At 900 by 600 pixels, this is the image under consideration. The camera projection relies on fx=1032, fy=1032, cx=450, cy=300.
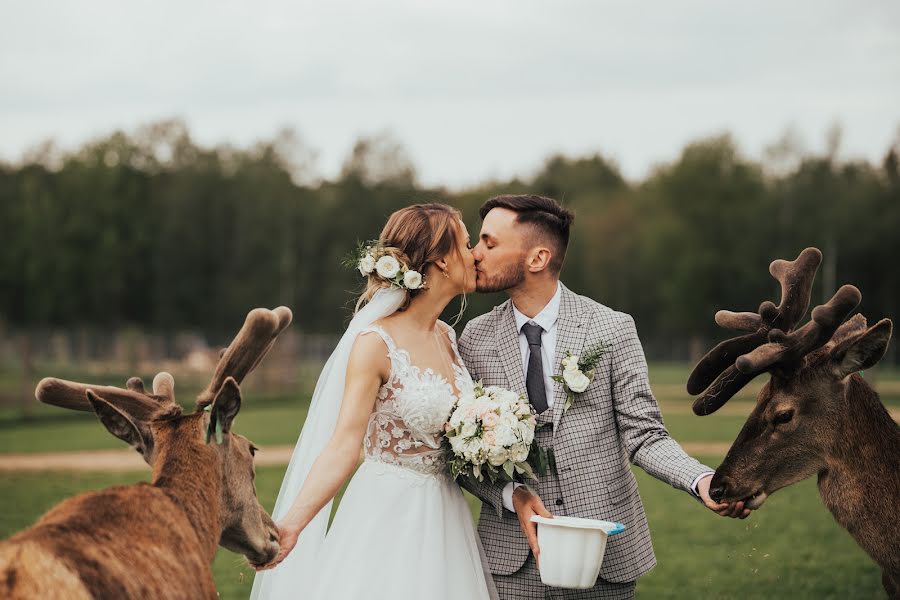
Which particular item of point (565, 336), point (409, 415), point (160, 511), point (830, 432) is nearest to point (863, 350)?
point (830, 432)

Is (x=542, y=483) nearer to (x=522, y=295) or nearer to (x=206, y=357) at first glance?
(x=522, y=295)

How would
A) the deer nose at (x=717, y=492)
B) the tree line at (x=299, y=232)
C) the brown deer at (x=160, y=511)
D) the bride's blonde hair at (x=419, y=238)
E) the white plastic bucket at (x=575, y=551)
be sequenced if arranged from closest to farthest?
the brown deer at (x=160, y=511) → the white plastic bucket at (x=575, y=551) → the deer nose at (x=717, y=492) → the bride's blonde hair at (x=419, y=238) → the tree line at (x=299, y=232)

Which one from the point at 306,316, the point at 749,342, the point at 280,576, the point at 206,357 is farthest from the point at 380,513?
the point at 306,316

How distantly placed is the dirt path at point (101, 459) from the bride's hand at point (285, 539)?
554 inches

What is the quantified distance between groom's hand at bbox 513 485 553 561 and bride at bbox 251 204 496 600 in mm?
356

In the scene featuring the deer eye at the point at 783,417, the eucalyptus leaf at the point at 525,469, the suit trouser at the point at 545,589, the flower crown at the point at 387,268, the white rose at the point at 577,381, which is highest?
the flower crown at the point at 387,268

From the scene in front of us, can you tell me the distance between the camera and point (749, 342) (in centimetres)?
497

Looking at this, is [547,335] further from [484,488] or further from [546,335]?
[484,488]

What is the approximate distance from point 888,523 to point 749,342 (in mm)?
1042

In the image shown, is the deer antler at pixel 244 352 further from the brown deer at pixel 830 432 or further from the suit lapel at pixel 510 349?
the brown deer at pixel 830 432

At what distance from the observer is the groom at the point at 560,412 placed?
16.3ft

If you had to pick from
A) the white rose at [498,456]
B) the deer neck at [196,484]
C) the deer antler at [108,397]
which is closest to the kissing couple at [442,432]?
the white rose at [498,456]

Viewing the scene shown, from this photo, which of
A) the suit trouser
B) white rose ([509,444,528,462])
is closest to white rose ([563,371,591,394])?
white rose ([509,444,528,462])

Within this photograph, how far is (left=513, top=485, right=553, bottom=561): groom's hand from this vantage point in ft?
15.3
